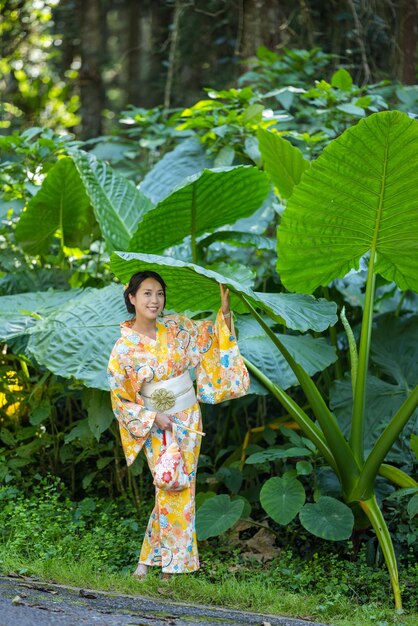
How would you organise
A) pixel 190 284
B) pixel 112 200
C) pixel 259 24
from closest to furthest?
pixel 190 284
pixel 112 200
pixel 259 24

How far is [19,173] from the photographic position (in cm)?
419

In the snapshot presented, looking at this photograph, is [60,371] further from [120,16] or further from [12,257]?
[120,16]

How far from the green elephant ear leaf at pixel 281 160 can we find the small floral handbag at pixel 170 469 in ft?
4.02

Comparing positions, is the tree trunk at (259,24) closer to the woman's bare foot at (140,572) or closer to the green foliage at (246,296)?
the green foliage at (246,296)

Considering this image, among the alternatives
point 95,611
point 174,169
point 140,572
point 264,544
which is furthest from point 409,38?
point 95,611

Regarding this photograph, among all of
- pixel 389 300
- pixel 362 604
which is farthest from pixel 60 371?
pixel 389 300

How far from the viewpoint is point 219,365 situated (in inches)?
109

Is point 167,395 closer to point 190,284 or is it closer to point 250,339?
point 190,284

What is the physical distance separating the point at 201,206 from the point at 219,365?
67 centimetres

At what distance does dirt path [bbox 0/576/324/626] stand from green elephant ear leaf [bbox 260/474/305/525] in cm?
45

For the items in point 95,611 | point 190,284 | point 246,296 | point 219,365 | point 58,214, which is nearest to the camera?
point 95,611

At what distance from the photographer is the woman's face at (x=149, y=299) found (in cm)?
269

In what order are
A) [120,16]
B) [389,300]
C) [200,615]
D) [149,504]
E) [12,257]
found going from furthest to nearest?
[120,16]
[389,300]
[12,257]
[149,504]
[200,615]

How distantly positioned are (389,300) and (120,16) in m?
6.55
